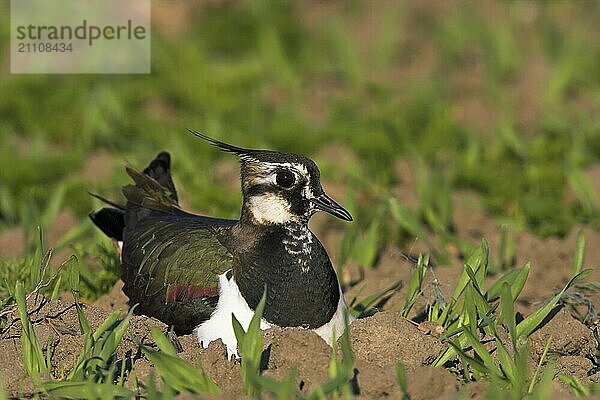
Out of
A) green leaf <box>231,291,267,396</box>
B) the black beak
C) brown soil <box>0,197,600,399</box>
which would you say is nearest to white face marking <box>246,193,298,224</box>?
the black beak

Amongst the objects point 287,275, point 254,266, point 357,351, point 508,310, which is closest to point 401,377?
point 357,351

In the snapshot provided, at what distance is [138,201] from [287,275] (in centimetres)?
125

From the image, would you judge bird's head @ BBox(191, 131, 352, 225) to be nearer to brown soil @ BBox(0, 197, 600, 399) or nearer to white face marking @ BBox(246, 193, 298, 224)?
white face marking @ BBox(246, 193, 298, 224)

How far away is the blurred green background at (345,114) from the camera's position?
715 cm

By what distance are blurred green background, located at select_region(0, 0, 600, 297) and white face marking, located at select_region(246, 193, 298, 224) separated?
119cm

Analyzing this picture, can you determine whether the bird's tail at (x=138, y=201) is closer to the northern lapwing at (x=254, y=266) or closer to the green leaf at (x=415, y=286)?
the northern lapwing at (x=254, y=266)

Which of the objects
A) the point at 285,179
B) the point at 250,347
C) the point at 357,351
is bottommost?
the point at 357,351

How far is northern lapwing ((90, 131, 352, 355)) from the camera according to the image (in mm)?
4793

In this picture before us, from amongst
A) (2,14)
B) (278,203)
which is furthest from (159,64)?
(278,203)

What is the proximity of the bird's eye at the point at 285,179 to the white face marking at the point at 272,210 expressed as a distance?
0.07 metres

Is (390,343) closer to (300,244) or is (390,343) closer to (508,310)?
(508,310)

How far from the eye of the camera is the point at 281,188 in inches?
195

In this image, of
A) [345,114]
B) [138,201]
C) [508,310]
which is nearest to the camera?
[508,310]

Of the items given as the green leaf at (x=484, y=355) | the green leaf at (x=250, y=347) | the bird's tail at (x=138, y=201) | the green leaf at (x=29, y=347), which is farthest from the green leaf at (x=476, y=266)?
the green leaf at (x=29, y=347)
